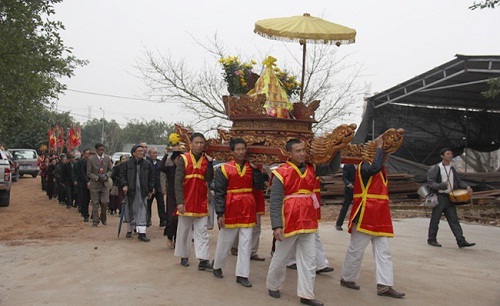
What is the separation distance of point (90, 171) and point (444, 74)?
35.3 ft

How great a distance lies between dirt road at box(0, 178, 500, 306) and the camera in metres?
5.54

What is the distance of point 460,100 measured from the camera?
19625 millimetres

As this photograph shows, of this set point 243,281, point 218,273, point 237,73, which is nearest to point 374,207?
point 243,281

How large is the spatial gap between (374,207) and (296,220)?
1.01m

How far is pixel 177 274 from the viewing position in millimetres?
6547

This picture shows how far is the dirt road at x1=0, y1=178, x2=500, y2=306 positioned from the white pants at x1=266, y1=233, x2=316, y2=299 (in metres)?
0.21

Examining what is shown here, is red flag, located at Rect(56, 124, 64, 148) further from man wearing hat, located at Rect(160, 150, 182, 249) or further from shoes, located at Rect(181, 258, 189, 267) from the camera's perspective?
shoes, located at Rect(181, 258, 189, 267)

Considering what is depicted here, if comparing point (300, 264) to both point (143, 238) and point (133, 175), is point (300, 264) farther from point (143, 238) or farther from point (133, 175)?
point (133, 175)

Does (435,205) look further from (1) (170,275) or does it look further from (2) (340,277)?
(1) (170,275)

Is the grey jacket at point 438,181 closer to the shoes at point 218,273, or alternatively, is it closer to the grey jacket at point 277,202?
the grey jacket at point 277,202

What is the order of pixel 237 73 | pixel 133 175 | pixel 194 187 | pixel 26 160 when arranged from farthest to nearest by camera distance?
pixel 26 160 → pixel 133 175 → pixel 237 73 → pixel 194 187

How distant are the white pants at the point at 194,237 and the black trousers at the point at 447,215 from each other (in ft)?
14.4

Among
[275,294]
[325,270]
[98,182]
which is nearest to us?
[275,294]

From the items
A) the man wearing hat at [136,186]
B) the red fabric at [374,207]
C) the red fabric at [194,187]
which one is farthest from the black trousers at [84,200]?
the red fabric at [374,207]
